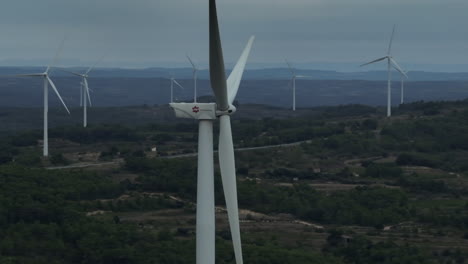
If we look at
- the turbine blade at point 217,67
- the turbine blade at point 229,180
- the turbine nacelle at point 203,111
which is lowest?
the turbine blade at point 229,180

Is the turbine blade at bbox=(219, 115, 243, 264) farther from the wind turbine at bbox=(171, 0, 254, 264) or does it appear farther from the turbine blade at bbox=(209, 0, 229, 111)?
the turbine blade at bbox=(209, 0, 229, 111)

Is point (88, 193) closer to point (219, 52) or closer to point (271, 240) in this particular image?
point (271, 240)

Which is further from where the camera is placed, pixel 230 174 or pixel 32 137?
pixel 32 137

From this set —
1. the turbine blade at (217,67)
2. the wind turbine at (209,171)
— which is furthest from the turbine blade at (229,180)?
the turbine blade at (217,67)

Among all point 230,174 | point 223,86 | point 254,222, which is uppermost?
point 223,86

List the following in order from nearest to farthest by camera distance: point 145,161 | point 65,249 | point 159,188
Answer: point 65,249, point 159,188, point 145,161

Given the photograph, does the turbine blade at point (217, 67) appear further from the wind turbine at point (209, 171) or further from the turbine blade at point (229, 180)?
the turbine blade at point (229, 180)

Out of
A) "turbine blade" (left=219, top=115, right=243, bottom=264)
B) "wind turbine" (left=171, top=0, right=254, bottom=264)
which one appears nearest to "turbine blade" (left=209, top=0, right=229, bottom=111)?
"wind turbine" (left=171, top=0, right=254, bottom=264)

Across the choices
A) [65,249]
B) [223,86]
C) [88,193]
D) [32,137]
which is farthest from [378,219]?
[32,137]
